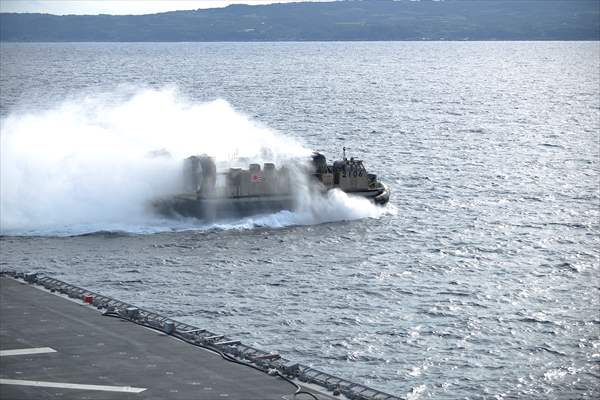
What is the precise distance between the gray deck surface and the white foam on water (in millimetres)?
27015

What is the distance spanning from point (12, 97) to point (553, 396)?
460 feet

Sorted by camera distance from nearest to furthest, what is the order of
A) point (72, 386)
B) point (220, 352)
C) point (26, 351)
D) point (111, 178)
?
point (72, 386) < point (26, 351) < point (220, 352) < point (111, 178)

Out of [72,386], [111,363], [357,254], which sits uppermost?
[72,386]

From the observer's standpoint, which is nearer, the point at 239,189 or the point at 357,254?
the point at 357,254

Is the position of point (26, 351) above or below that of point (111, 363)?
above

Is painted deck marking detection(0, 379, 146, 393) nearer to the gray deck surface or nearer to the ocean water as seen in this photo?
the gray deck surface

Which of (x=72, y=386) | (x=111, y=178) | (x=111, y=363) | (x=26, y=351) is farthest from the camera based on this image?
(x=111, y=178)

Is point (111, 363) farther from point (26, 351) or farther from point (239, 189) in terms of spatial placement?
point (239, 189)

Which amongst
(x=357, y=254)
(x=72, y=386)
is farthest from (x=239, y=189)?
(x=72, y=386)

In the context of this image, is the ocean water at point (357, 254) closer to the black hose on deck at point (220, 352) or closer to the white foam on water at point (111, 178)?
the white foam on water at point (111, 178)

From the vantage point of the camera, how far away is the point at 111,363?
112 feet

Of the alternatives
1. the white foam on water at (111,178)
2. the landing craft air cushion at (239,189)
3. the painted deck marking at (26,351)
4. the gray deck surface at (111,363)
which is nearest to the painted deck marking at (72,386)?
the gray deck surface at (111,363)

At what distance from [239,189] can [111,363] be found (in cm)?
3743

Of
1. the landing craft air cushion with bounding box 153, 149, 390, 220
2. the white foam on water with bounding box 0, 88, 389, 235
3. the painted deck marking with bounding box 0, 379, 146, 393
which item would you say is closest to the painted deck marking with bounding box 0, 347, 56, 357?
the painted deck marking with bounding box 0, 379, 146, 393
